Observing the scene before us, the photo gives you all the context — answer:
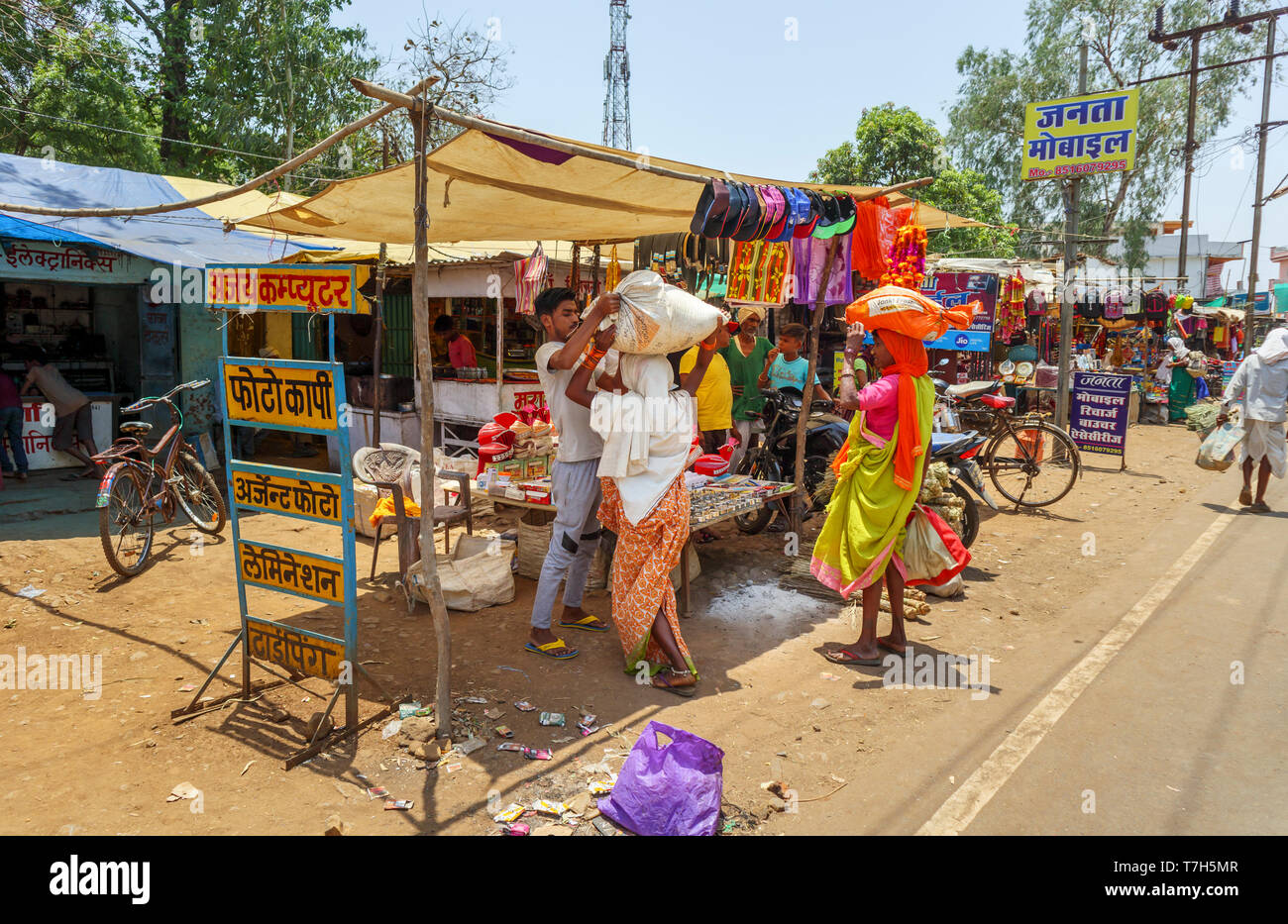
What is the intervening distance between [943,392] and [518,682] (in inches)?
250

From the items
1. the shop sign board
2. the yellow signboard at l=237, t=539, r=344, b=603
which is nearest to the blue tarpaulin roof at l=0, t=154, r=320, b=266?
the yellow signboard at l=237, t=539, r=344, b=603

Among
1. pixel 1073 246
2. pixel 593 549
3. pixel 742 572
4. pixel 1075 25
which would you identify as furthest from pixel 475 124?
pixel 1075 25

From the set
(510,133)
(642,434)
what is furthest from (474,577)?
(510,133)

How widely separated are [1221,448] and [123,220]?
42.8 ft

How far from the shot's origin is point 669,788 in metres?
3.05

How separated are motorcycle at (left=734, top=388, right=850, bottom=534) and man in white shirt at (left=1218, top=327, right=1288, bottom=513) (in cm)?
464

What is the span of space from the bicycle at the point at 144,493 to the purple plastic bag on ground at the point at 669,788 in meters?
4.91

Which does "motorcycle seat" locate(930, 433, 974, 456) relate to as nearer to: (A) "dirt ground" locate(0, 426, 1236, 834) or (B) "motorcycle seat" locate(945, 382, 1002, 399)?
(A) "dirt ground" locate(0, 426, 1236, 834)

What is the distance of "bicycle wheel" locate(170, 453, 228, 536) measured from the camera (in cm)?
718

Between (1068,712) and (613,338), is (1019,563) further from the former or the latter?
(613,338)

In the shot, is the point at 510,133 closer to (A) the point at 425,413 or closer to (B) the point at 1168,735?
(A) the point at 425,413

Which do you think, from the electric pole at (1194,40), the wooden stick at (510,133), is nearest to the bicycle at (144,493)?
the wooden stick at (510,133)

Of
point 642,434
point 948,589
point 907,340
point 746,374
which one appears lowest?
point 948,589

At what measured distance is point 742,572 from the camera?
21.3 ft
